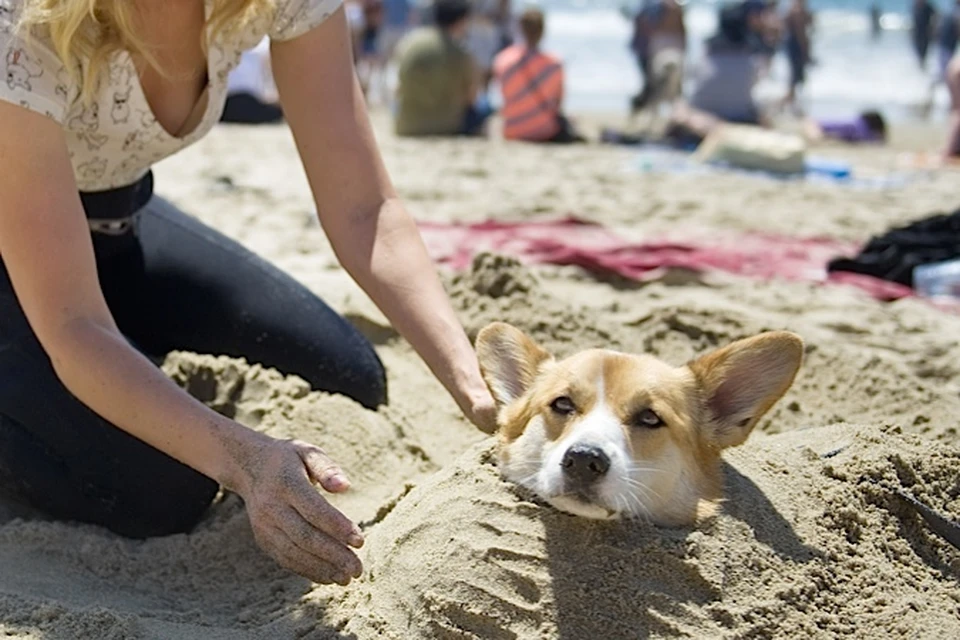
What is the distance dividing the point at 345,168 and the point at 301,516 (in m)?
1.09

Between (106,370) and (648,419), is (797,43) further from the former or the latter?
(106,370)

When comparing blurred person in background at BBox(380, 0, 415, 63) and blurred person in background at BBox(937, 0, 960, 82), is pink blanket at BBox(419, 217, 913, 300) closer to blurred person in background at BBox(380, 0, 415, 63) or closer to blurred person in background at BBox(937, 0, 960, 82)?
blurred person in background at BBox(937, 0, 960, 82)

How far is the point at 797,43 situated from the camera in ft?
53.6

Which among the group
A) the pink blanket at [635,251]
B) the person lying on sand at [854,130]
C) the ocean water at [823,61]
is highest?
the pink blanket at [635,251]

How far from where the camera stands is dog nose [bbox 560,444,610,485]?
210cm

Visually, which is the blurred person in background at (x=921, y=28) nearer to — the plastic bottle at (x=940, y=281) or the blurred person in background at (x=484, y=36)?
the blurred person in background at (x=484, y=36)

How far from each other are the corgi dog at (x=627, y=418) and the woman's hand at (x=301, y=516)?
38 centimetres

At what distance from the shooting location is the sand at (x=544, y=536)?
215 centimetres

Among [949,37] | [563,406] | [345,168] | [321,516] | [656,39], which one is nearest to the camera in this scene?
[321,516]

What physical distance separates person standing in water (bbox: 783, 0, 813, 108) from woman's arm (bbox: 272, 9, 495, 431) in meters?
13.4

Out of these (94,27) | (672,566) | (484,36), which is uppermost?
(94,27)

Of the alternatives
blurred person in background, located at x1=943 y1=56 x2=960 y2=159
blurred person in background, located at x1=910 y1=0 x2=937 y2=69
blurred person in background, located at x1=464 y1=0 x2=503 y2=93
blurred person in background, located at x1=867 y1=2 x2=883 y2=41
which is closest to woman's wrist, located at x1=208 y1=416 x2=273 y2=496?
blurred person in background, located at x1=943 y1=56 x2=960 y2=159

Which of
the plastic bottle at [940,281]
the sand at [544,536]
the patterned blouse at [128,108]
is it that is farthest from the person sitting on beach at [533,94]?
the patterned blouse at [128,108]

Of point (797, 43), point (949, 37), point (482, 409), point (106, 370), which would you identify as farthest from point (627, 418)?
point (797, 43)
